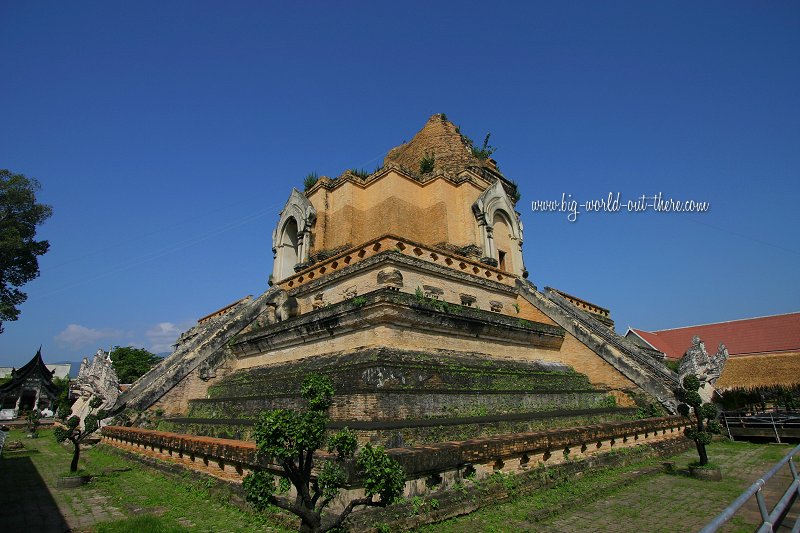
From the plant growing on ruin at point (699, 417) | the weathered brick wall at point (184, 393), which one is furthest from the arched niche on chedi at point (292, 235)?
the plant growing on ruin at point (699, 417)

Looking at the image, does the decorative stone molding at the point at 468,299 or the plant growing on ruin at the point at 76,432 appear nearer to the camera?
the plant growing on ruin at the point at 76,432

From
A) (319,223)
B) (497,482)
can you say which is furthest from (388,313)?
(319,223)

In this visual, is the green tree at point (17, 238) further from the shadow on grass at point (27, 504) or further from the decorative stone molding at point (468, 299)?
the decorative stone molding at point (468, 299)

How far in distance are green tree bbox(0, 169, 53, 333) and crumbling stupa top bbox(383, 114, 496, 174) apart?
19860mm

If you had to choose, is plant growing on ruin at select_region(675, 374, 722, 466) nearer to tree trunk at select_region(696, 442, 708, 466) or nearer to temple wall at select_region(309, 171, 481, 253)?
tree trunk at select_region(696, 442, 708, 466)

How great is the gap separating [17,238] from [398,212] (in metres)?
20.9

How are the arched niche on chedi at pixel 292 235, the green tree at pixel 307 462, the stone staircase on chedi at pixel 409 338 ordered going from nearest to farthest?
the green tree at pixel 307 462, the stone staircase on chedi at pixel 409 338, the arched niche on chedi at pixel 292 235

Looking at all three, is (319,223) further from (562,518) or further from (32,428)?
(32,428)

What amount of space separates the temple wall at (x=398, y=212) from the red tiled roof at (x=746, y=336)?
2219 cm

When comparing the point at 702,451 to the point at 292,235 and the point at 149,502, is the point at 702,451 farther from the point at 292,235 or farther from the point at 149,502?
the point at 292,235

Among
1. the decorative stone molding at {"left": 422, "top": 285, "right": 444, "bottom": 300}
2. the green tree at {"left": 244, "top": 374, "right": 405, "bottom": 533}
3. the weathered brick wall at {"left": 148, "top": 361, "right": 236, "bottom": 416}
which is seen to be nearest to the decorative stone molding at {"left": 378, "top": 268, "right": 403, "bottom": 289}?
A: the decorative stone molding at {"left": 422, "top": 285, "right": 444, "bottom": 300}

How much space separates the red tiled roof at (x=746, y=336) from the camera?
30.3 metres

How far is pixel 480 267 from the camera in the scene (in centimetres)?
1364

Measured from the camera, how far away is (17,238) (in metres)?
22.7
